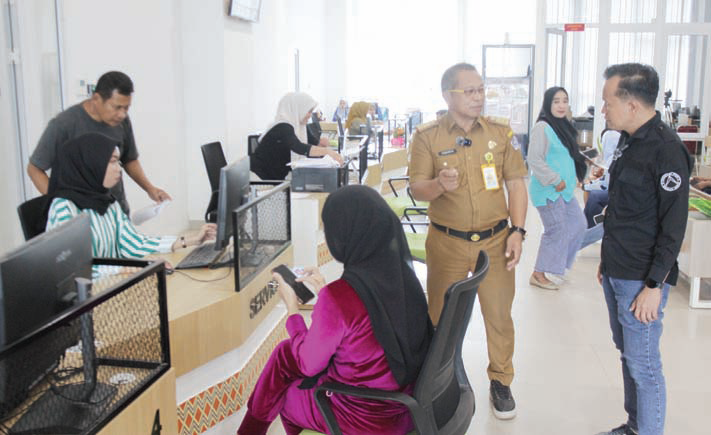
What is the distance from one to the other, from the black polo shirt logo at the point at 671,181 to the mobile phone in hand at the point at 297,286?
4.17 ft

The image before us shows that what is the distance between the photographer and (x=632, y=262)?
247 cm

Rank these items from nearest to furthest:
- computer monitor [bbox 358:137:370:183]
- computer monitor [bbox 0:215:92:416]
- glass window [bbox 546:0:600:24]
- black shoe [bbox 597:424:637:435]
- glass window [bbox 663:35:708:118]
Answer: computer monitor [bbox 0:215:92:416] → black shoe [bbox 597:424:637:435] → computer monitor [bbox 358:137:370:183] → glass window [bbox 663:35:708:118] → glass window [bbox 546:0:600:24]

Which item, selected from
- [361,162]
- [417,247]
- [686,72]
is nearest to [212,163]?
[361,162]

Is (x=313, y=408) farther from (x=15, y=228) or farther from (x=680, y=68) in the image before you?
(x=680, y=68)

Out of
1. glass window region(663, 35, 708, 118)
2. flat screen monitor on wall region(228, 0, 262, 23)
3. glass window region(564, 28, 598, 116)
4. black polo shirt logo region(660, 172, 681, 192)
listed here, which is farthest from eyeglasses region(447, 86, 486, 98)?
glass window region(564, 28, 598, 116)

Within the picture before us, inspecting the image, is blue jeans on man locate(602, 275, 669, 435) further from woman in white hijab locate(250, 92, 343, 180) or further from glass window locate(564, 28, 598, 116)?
glass window locate(564, 28, 598, 116)

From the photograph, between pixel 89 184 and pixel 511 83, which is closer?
pixel 89 184

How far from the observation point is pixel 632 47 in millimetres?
8992

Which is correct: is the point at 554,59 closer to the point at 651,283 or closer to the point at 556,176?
the point at 556,176

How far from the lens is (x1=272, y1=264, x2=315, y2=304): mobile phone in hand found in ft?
7.48

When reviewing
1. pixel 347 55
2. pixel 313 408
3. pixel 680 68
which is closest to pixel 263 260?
pixel 313 408

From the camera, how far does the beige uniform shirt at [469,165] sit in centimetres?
304

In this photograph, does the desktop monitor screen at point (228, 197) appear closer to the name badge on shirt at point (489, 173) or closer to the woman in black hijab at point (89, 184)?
the woman in black hijab at point (89, 184)

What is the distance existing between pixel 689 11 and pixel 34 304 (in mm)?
12216
